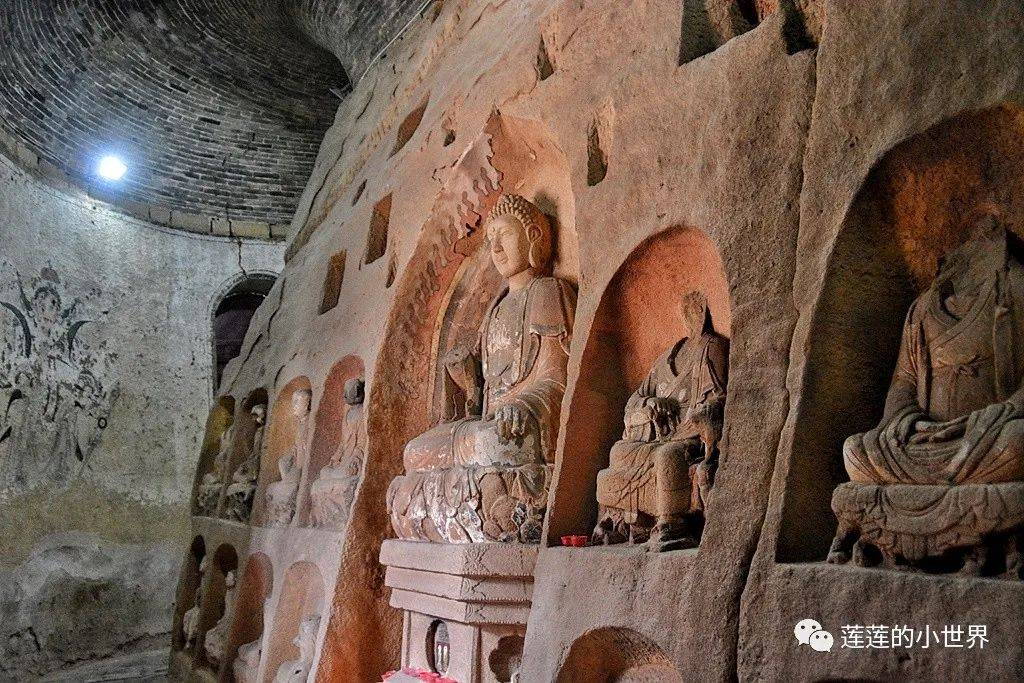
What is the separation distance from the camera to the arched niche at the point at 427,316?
5.53m

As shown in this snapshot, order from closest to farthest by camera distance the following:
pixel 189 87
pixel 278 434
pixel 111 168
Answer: pixel 278 434 < pixel 111 168 < pixel 189 87

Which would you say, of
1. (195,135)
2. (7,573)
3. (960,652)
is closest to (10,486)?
(7,573)

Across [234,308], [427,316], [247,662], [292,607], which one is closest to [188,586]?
[247,662]

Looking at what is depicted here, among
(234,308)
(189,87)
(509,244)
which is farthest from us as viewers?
(234,308)

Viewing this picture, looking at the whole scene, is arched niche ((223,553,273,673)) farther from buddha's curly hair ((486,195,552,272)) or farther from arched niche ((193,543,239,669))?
buddha's curly hair ((486,195,552,272))

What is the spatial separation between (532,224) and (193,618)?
5112 millimetres

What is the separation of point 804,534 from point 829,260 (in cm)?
95

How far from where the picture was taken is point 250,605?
7.29 metres

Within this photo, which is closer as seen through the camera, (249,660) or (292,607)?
(292,607)

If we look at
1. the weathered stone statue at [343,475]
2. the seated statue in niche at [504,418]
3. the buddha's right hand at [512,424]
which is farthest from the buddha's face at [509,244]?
the weathered stone statue at [343,475]

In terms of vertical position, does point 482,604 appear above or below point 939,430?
below

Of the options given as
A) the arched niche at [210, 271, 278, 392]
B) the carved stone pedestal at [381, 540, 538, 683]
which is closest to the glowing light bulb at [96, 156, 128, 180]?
the arched niche at [210, 271, 278, 392]

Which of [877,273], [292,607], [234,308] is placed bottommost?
[292,607]

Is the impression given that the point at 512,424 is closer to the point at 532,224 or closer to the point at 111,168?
the point at 532,224
